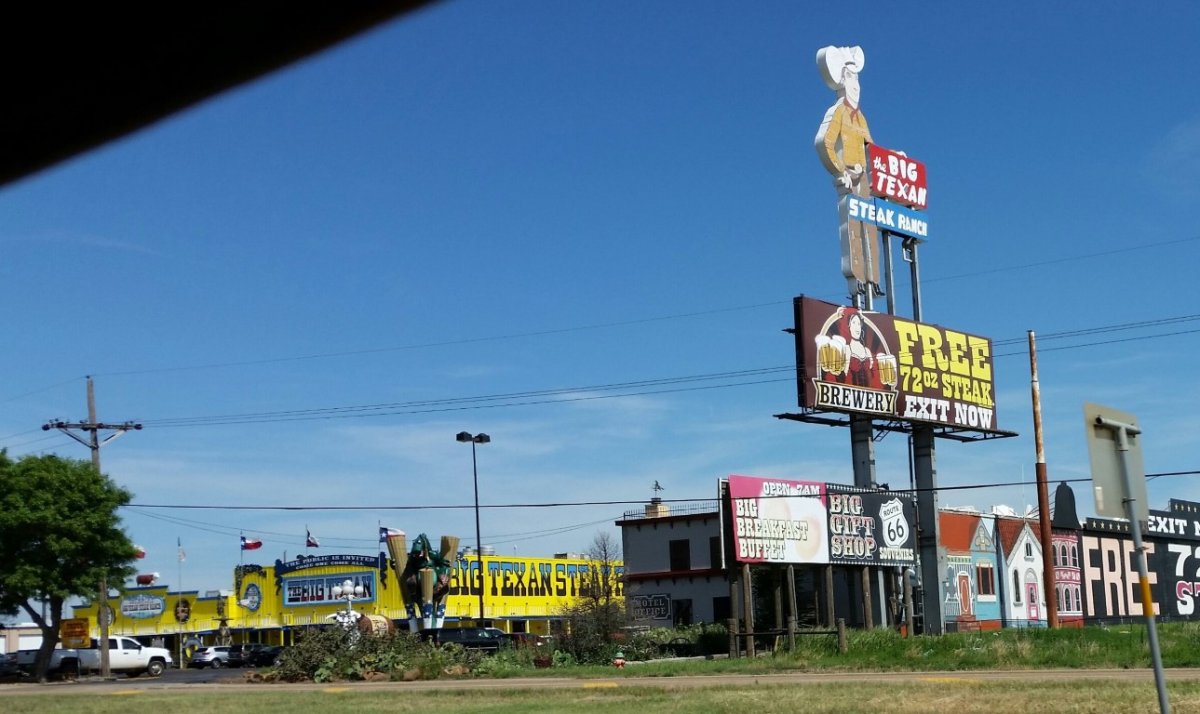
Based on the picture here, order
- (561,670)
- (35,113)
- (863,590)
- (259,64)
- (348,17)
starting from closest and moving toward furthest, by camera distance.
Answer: (348,17) < (259,64) < (35,113) < (561,670) < (863,590)

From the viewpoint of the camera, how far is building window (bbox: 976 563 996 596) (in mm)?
57188

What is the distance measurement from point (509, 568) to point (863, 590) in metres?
36.3

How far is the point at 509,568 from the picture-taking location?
7919cm

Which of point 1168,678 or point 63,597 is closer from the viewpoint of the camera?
point 1168,678

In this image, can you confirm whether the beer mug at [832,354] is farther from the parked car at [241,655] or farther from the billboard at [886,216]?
the parked car at [241,655]

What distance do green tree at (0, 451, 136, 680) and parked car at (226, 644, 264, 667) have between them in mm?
10848

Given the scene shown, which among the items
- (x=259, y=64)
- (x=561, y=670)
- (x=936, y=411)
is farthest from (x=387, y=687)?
(x=259, y=64)

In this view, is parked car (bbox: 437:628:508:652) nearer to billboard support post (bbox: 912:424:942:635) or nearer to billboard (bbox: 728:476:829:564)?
billboard (bbox: 728:476:829:564)

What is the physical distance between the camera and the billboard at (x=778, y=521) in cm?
4178

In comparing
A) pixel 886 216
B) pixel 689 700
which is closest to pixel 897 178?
pixel 886 216

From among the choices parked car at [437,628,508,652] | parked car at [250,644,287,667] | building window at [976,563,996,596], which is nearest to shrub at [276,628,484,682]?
parked car at [437,628,508,652]

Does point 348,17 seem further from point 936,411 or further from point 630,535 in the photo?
point 630,535

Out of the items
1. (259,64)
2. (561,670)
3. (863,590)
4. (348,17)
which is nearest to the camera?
(348,17)

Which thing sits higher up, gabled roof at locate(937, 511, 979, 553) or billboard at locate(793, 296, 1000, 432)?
billboard at locate(793, 296, 1000, 432)
